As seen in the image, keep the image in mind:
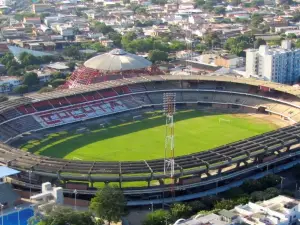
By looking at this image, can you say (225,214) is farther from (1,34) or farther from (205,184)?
(1,34)

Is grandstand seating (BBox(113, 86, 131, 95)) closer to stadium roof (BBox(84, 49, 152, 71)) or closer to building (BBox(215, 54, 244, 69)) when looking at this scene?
stadium roof (BBox(84, 49, 152, 71))

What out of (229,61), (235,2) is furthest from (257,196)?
(235,2)

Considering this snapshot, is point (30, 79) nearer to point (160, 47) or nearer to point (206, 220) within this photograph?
point (160, 47)

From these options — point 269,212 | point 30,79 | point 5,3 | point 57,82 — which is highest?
point 5,3

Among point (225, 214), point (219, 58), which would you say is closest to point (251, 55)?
point (219, 58)

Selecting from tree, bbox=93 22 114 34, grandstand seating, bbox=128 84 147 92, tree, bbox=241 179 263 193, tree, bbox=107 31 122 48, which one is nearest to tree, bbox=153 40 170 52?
tree, bbox=107 31 122 48

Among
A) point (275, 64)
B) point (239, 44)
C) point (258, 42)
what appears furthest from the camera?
point (258, 42)
